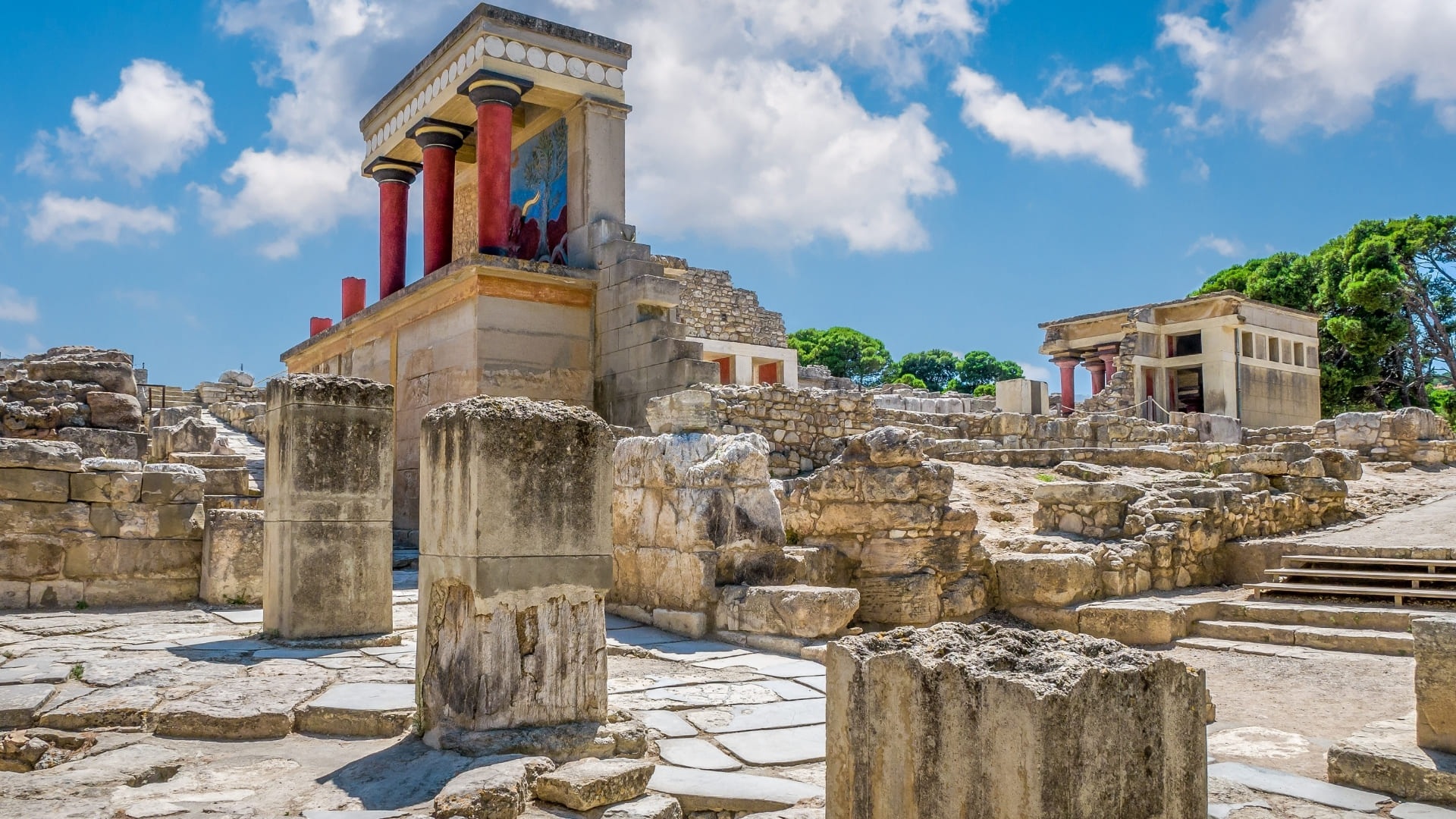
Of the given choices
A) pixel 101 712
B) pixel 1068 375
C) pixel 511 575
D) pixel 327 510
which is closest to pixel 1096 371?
pixel 1068 375

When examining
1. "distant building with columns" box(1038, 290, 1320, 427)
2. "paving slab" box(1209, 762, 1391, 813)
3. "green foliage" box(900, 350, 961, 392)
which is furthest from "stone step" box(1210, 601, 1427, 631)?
"green foliage" box(900, 350, 961, 392)

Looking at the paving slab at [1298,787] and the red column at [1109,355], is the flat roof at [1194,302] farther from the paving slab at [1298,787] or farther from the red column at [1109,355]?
the paving slab at [1298,787]

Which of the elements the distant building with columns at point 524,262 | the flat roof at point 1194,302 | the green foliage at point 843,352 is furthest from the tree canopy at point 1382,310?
the distant building with columns at point 524,262

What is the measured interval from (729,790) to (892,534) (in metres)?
4.65

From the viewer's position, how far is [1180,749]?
2740mm

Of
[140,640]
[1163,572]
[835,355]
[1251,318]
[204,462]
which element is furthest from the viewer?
[835,355]

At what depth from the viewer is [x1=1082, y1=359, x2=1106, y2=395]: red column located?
32.5 meters

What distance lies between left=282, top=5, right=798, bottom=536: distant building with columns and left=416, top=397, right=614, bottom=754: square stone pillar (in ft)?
24.9

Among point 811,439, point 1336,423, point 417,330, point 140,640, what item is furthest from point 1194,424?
point 140,640

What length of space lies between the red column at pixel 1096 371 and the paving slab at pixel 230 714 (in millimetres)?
30968

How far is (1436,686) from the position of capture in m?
4.35

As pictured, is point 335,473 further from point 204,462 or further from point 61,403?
point 61,403

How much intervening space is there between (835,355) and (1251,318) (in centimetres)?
2677

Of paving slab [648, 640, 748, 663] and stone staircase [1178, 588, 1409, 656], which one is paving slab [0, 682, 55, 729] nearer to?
paving slab [648, 640, 748, 663]
